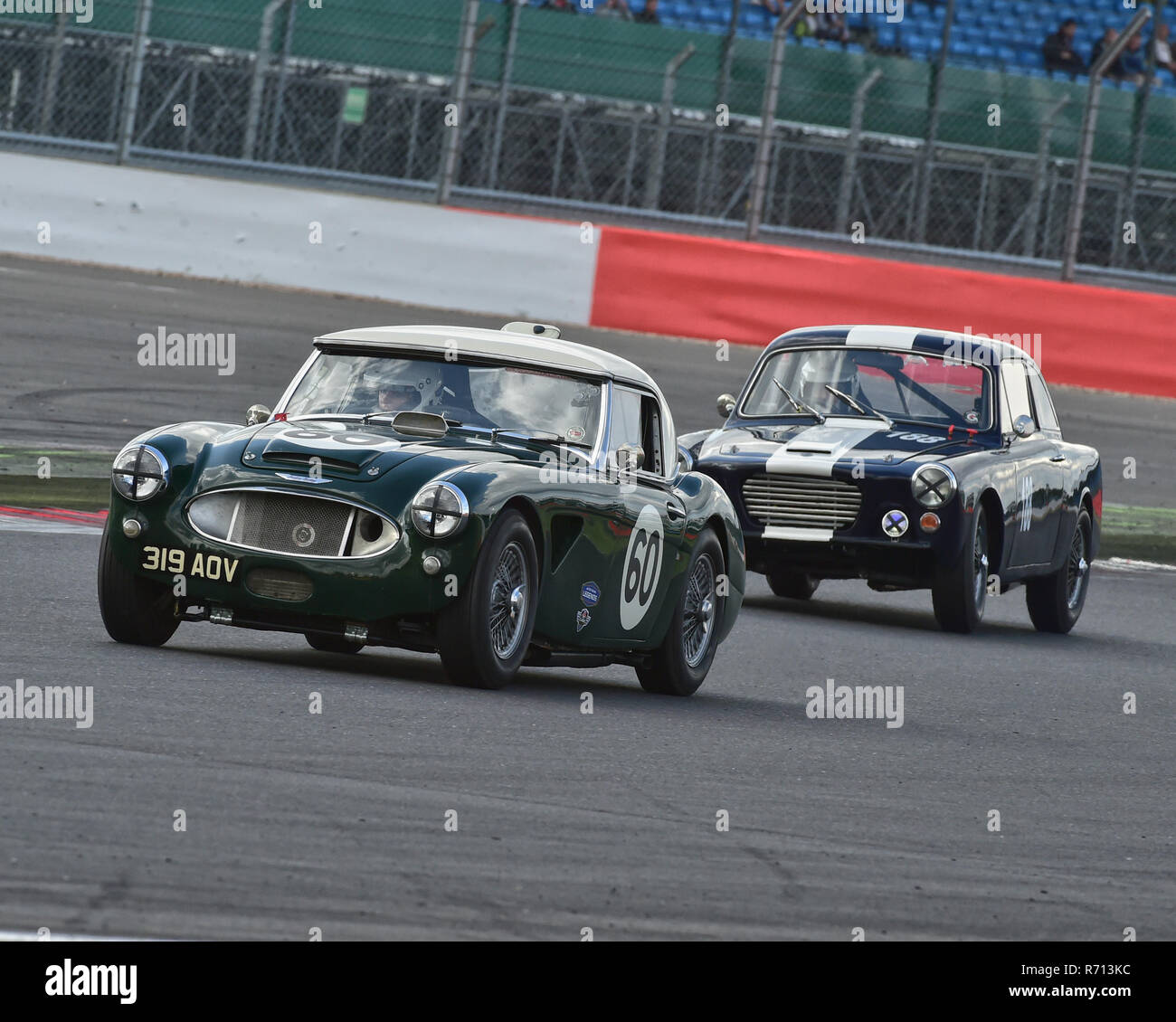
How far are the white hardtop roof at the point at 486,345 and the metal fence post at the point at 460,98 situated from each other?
11.8 m

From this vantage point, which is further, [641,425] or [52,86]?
[52,86]

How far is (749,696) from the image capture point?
9727 millimetres

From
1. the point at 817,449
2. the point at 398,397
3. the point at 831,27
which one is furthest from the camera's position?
the point at 831,27

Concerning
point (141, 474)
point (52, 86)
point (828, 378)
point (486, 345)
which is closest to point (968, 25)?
point (52, 86)

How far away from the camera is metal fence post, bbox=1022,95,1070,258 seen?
21.7 metres

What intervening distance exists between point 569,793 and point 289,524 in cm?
198

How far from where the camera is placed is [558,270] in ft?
69.7

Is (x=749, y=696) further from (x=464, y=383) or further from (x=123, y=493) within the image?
(x=123, y=493)

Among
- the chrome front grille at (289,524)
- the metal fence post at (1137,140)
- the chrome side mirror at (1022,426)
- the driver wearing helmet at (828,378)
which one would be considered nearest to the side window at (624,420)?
the chrome front grille at (289,524)

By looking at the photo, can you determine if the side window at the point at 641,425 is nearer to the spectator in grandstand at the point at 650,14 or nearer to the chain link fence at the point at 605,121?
the chain link fence at the point at 605,121

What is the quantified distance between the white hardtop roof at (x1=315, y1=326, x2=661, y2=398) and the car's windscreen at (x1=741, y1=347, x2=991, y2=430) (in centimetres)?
433

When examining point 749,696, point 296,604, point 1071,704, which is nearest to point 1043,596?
point 1071,704

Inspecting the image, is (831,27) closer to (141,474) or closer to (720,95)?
(720,95)
